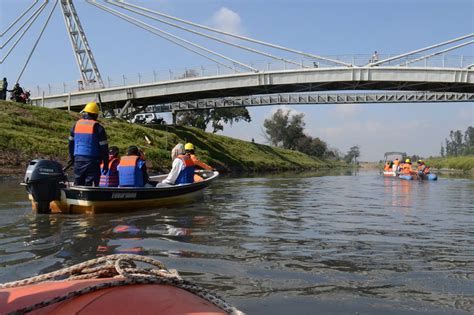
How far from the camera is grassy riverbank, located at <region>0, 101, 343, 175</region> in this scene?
22920 mm

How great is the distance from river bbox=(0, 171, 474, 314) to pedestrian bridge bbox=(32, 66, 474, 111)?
3090 cm

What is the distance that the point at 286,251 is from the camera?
18.9 feet

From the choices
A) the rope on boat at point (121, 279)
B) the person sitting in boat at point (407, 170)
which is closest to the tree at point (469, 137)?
the person sitting in boat at point (407, 170)

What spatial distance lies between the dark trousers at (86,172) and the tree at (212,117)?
59.7m

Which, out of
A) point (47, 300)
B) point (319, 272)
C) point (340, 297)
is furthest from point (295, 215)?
point (47, 300)

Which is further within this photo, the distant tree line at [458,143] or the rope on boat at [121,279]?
the distant tree line at [458,143]

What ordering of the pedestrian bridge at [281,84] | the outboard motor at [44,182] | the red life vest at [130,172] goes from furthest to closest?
the pedestrian bridge at [281,84] < the red life vest at [130,172] < the outboard motor at [44,182]

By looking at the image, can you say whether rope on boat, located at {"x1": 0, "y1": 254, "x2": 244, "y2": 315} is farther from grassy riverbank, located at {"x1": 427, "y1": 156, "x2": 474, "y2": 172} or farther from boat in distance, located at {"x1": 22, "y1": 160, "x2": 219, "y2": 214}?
grassy riverbank, located at {"x1": 427, "y1": 156, "x2": 474, "y2": 172}

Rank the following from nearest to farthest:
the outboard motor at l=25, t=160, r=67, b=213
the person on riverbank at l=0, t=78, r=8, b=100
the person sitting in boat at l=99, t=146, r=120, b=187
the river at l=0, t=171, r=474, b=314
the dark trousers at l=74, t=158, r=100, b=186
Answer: the river at l=0, t=171, r=474, b=314 < the outboard motor at l=25, t=160, r=67, b=213 < the dark trousers at l=74, t=158, r=100, b=186 < the person sitting in boat at l=99, t=146, r=120, b=187 < the person on riverbank at l=0, t=78, r=8, b=100

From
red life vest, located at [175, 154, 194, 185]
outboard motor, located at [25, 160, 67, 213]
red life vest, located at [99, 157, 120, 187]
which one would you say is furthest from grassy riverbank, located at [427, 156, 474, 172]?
outboard motor, located at [25, 160, 67, 213]

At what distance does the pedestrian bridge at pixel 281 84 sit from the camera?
38125mm

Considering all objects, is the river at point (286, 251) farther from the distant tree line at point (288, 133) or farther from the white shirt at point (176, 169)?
the distant tree line at point (288, 133)

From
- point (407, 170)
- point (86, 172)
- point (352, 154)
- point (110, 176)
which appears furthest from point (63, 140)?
point (352, 154)

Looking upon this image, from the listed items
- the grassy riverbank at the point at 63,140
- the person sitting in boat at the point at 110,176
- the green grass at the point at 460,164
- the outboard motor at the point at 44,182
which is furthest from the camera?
the green grass at the point at 460,164
